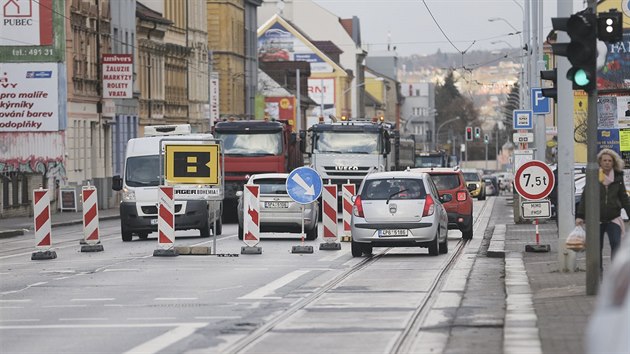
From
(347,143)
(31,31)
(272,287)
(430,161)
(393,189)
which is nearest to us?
(272,287)

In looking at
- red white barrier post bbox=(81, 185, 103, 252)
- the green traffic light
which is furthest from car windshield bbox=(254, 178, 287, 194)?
the green traffic light

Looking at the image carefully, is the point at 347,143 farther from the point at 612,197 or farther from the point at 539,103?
the point at 612,197

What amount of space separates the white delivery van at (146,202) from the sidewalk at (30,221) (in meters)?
5.47

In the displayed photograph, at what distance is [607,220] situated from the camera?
62.3 ft

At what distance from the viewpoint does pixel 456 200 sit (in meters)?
37.4

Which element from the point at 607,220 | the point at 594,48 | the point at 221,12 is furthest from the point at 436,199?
the point at 221,12

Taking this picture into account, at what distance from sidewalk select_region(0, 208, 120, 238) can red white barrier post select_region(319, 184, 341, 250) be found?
13.3 m

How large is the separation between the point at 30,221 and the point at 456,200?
790 inches

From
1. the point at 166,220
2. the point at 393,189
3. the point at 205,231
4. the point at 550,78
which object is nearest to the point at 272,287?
the point at 550,78

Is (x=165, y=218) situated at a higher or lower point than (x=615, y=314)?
lower

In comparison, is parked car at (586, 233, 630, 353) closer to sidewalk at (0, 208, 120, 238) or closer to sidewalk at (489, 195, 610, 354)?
sidewalk at (489, 195, 610, 354)

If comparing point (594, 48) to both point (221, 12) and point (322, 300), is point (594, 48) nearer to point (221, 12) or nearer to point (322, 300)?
point (322, 300)

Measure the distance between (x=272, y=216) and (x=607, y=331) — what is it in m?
29.0

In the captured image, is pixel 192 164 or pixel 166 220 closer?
pixel 166 220
